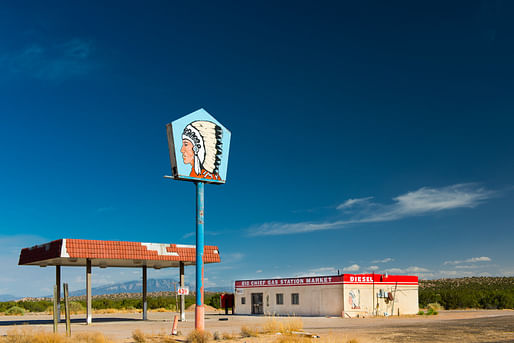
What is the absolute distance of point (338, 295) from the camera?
45.7 m

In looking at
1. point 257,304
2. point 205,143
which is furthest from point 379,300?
point 205,143

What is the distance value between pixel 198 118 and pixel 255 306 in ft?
107

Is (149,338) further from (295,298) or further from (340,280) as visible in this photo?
(295,298)

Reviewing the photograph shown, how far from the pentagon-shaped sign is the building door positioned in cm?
3014

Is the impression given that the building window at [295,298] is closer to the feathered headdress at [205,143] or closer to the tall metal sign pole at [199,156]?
the tall metal sign pole at [199,156]

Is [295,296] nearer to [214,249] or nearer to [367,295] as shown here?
[367,295]

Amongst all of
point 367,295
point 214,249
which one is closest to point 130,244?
point 214,249

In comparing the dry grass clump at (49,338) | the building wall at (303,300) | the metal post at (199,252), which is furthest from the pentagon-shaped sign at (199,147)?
the building wall at (303,300)

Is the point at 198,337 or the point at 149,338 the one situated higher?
the point at 198,337

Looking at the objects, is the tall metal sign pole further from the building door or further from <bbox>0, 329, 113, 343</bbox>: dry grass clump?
the building door

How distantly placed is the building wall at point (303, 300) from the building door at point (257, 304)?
360 millimetres

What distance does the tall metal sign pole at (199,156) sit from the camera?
24438 mm

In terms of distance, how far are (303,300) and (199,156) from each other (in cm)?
2744

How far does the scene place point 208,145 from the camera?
26.0 meters
